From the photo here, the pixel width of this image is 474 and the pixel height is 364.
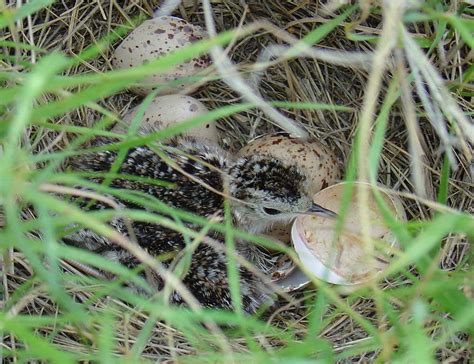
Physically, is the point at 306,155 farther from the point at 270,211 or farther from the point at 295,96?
the point at 295,96

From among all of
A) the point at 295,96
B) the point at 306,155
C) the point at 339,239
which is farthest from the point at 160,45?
the point at 339,239

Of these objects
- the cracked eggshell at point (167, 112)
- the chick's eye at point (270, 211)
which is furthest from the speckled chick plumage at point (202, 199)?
the cracked eggshell at point (167, 112)

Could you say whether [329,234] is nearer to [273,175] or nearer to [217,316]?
[273,175]

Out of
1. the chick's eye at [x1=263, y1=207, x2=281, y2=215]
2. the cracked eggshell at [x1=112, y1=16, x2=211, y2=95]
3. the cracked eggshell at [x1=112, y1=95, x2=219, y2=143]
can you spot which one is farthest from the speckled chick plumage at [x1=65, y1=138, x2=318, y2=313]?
the cracked eggshell at [x1=112, y1=16, x2=211, y2=95]

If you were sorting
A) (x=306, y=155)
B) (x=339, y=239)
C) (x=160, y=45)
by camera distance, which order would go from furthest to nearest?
(x=160, y=45) < (x=306, y=155) < (x=339, y=239)

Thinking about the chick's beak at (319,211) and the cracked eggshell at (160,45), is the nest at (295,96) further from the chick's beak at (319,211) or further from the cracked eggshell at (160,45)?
the chick's beak at (319,211)

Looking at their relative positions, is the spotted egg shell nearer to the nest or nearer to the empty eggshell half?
the empty eggshell half
